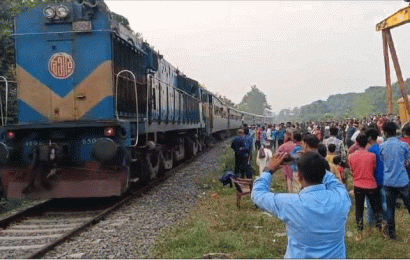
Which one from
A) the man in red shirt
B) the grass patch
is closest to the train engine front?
the grass patch

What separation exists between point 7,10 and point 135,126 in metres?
14.0

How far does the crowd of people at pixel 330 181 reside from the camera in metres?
3.16

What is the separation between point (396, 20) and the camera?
18047 millimetres

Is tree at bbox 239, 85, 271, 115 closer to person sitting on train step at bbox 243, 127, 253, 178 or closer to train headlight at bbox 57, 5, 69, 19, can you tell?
person sitting on train step at bbox 243, 127, 253, 178

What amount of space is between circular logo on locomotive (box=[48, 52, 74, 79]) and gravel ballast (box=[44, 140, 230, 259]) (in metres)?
2.87

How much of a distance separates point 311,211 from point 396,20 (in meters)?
16.9

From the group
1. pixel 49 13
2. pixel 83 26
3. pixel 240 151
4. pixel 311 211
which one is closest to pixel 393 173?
pixel 311 211

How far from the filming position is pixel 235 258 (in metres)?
5.85

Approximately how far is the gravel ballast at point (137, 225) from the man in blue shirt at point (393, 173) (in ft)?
10.7

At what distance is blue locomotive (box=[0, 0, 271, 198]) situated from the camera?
29.4 feet

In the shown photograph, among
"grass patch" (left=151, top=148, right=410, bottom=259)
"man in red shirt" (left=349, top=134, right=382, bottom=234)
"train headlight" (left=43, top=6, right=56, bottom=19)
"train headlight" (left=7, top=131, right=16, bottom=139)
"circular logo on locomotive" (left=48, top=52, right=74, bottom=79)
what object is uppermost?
"train headlight" (left=43, top=6, right=56, bottom=19)

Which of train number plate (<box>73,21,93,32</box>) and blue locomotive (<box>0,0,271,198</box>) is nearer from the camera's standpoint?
blue locomotive (<box>0,0,271,198</box>)

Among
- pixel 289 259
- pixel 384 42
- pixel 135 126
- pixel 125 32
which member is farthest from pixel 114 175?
pixel 384 42

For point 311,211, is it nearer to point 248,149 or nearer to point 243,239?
point 243,239
